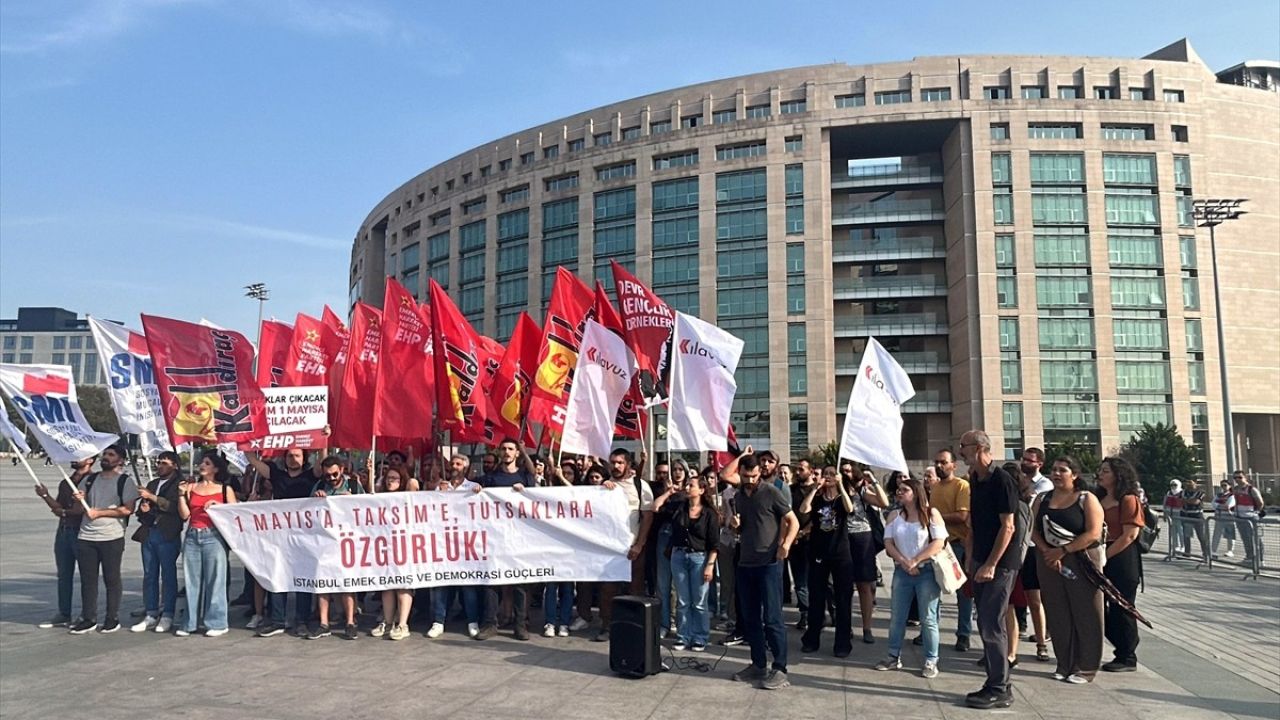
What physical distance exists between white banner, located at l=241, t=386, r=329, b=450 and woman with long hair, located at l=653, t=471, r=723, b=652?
4476 mm

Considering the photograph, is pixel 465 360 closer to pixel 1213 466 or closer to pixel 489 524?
pixel 489 524

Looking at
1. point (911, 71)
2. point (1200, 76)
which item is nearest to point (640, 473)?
point (911, 71)

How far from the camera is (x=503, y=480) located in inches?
378

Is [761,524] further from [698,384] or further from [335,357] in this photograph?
[335,357]

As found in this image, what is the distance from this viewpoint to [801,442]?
60594mm

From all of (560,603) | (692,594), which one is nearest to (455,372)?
(560,603)

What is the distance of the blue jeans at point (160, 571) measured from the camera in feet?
31.5

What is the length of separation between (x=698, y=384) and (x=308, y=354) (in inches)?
284

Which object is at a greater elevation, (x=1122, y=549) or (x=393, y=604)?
(x=1122, y=549)

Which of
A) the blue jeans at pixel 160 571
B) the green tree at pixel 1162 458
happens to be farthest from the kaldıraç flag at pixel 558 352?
the green tree at pixel 1162 458

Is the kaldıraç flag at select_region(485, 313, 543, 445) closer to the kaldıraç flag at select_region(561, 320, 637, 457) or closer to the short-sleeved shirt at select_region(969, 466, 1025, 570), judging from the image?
the kaldıraç flag at select_region(561, 320, 637, 457)

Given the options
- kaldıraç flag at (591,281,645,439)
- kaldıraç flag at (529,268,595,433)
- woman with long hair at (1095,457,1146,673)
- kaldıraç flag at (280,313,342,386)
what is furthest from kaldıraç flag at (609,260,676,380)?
kaldıraç flag at (280,313,342,386)

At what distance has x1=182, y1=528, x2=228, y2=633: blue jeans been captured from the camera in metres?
9.36

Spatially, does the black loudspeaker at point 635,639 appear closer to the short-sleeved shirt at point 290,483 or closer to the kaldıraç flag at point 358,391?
the short-sleeved shirt at point 290,483
